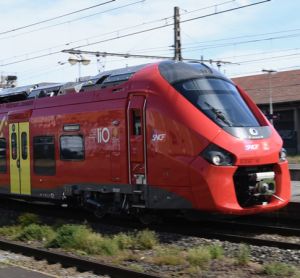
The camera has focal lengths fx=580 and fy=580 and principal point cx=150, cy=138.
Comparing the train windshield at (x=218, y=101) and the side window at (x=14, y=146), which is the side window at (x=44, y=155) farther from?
the train windshield at (x=218, y=101)

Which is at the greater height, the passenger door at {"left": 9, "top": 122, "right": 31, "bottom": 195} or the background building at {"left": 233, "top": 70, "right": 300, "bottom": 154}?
the background building at {"left": 233, "top": 70, "right": 300, "bottom": 154}

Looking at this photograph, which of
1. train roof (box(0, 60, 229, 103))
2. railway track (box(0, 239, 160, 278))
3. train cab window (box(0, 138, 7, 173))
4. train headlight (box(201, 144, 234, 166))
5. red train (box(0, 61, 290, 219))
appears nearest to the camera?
railway track (box(0, 239, 160, 278))

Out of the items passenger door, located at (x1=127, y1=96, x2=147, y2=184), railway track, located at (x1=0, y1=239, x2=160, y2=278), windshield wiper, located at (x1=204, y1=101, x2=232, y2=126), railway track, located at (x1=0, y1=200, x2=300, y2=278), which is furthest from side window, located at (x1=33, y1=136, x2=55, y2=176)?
windshield wiper, located at (x1=204, y1=101, x2=232, y2=126)

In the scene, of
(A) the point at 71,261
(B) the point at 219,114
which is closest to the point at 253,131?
(B) the point at 219,114

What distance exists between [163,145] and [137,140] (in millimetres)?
718

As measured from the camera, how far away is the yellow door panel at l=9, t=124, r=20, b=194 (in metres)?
15.2

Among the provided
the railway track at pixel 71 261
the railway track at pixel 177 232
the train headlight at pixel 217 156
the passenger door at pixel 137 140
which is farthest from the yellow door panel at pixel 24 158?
the train headlight at pixel 217 156

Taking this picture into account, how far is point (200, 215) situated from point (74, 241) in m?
2.72

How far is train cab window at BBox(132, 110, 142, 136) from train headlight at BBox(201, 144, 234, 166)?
1.63 m

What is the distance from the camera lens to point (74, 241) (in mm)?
9875

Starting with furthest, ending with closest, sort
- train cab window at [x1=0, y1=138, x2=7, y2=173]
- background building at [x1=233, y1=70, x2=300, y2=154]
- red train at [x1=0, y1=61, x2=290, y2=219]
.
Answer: background building at [x1=233, y1=70, x2=300, y2=154] → train cab window at [x1=0, y1=138, x2=7, y2=173] → red train at [x1=0, y1=61, x2=290, y2=219]

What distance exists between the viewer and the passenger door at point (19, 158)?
14.7 meters

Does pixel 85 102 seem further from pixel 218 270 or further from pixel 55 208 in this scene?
pixel 218 270

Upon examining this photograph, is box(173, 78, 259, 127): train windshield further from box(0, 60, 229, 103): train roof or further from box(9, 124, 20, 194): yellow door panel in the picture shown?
box(9, 124, 20, 194): yellow door panel
